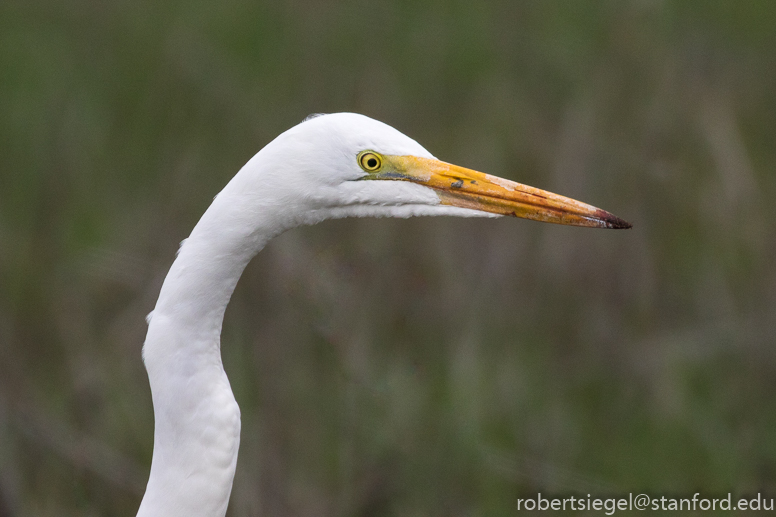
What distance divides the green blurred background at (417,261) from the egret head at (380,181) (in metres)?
1.08

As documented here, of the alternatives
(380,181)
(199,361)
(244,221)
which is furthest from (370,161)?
(199,361)

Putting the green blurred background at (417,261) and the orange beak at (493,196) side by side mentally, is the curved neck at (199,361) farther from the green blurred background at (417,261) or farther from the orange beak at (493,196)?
the green blurred background at (417,261)

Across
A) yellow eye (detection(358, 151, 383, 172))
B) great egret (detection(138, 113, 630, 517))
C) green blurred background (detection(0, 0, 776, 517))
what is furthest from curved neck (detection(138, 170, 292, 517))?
green blurred background (detection(0, 0, 776, 517))

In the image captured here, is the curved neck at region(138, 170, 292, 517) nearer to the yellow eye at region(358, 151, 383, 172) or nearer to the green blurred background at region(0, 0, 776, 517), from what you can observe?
the yellow eye at region(358, 151, 383, 172)

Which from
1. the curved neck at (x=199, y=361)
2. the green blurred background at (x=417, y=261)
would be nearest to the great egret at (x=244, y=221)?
the curved neck at (x=199, y=361)

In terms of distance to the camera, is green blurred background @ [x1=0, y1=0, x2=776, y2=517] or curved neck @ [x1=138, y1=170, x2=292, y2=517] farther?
green blurred background @ [x1=0, y1=0, x2=776, y2=517]

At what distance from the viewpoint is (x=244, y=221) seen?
114 centimetres

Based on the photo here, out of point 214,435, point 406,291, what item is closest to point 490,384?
point 406,291

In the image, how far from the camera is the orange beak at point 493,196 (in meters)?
1.24

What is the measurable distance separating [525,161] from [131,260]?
Answer: 5.49 ft

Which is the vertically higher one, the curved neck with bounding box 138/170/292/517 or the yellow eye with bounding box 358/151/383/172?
the yellow eye with bounding box 358/151/383/172

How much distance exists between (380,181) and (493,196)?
0.20 meters

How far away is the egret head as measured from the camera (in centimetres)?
117

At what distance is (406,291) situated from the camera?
3.06 meters
